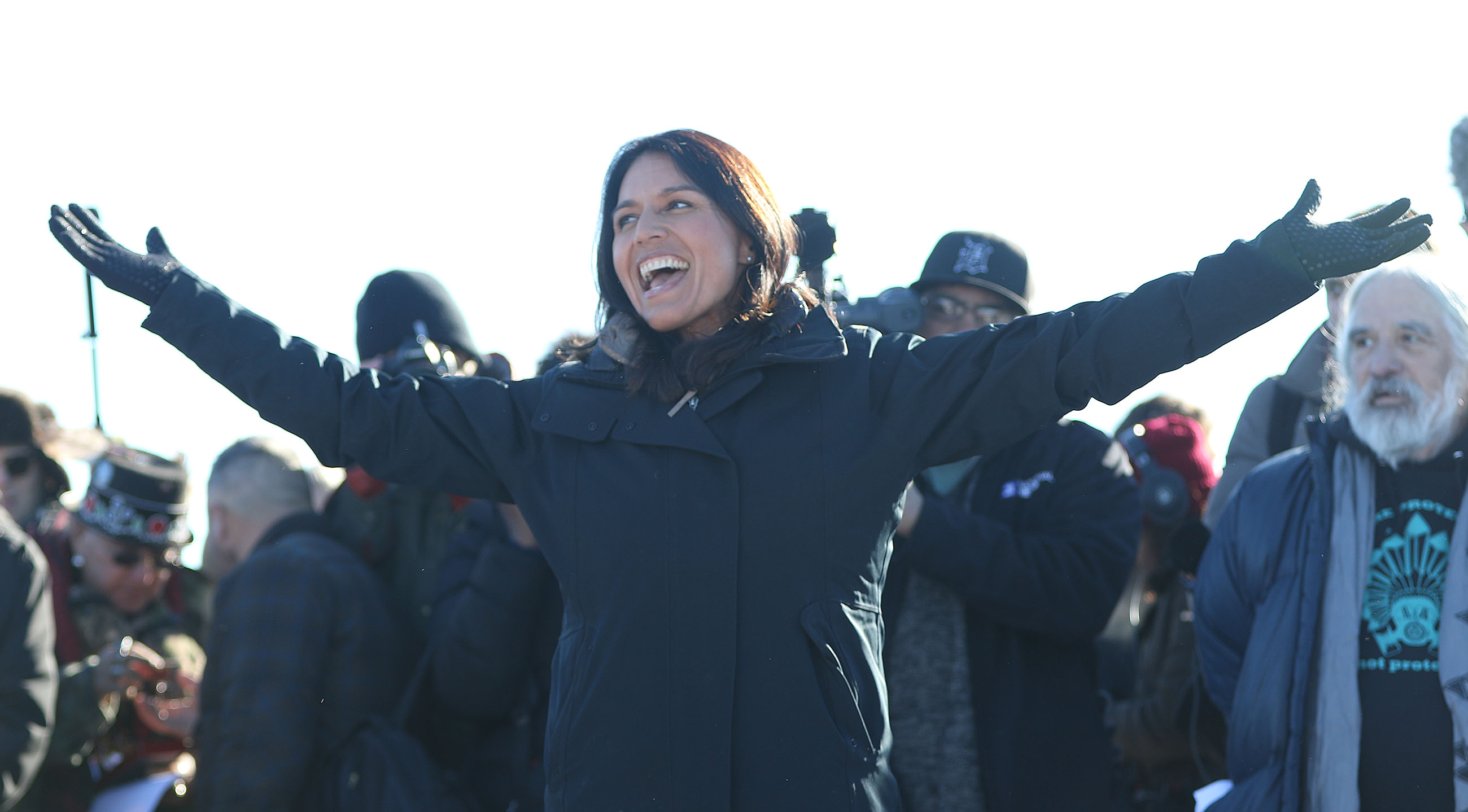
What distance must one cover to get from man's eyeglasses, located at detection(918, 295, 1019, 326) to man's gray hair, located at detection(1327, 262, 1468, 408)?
3.29 ft

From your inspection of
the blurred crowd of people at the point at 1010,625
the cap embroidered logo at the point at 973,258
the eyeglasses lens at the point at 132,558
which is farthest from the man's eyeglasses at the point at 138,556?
the cap embroidered logo at the point at 973,258

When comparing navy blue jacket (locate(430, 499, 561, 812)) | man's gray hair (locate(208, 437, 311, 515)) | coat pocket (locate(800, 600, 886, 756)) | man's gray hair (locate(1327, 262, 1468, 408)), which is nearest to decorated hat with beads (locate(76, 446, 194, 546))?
man's gray hair (locate(208, 437, 311, 515))

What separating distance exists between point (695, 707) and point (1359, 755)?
1747 millimetres

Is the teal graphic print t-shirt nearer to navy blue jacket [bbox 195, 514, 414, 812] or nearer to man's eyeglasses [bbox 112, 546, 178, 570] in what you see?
navy blue jacket [bbox 195, 514, 414, 812]

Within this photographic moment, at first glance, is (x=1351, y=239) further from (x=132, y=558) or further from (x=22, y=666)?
(x=132, y=558)

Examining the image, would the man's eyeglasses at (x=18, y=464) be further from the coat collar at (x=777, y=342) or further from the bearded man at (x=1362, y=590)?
the bearded man at (x=1362, y=590)

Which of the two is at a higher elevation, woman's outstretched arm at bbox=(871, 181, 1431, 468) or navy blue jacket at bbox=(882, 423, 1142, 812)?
woman's outstretched arm at bbox=(871, 181, 1431, 468)

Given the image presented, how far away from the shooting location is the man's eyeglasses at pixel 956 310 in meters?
4.32

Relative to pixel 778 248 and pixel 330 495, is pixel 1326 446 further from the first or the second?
pixel 330 495

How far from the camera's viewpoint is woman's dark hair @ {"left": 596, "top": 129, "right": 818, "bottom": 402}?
8.40 ft

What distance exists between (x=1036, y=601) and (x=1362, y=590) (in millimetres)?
765

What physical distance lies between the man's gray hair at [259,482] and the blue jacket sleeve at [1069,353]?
3.50 m

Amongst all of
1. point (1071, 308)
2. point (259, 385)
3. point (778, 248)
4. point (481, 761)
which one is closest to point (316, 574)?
point (481, 761)

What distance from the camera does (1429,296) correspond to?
351cm
